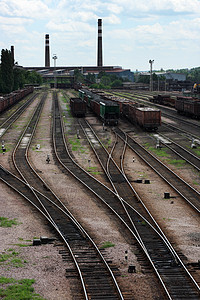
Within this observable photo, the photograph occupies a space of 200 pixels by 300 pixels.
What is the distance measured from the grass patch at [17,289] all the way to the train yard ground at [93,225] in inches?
10.4

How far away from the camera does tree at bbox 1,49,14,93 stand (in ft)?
367


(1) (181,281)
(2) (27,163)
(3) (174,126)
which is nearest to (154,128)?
(3) (174,126)

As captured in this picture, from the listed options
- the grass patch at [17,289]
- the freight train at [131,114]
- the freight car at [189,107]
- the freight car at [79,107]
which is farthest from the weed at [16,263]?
the freight car at [79,107]

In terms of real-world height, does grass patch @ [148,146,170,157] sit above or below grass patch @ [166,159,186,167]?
above

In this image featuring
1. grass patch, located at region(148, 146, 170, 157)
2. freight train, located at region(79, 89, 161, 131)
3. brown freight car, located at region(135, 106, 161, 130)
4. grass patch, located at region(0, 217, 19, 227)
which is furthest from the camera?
freight train, located at region(79, 89, 161, 131)

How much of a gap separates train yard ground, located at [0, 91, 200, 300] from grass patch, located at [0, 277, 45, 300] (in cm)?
26

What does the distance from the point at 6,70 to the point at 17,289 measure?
105611 millimetres

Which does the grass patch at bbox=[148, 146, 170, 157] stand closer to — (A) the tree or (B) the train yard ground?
(B) the train yard ground

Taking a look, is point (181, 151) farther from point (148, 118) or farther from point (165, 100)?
point (165, 100)

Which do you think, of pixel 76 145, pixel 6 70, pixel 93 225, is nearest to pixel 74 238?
pixel 93 225

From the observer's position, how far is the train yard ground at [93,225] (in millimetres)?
14219

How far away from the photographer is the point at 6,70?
113m

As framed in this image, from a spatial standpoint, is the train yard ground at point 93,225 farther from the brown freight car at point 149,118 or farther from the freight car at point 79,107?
the freight car at point 79,107

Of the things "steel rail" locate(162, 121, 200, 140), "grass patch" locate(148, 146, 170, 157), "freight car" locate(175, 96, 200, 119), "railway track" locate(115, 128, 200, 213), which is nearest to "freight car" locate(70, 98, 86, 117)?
"steel rail" locate(162, 121, 200, 140)
